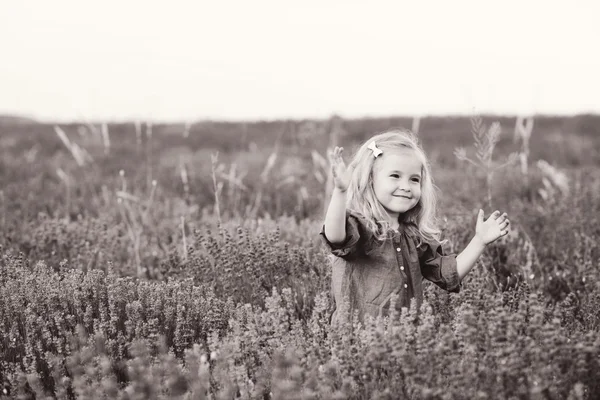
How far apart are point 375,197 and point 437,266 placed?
0.45 m

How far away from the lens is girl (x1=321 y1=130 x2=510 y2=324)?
3.10 metres

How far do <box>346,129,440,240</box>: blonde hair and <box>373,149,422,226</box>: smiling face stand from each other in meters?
0.04

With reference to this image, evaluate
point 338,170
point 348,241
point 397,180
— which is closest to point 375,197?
point 397,180

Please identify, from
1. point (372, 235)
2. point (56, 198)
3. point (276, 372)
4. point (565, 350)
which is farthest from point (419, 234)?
point (56, 198)

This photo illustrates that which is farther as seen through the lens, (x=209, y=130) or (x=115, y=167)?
(x=209, y=130)

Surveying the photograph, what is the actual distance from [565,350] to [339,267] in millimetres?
1172

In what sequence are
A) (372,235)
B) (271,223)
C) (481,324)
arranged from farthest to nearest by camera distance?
(271,223)
(372,235)
(481,324)

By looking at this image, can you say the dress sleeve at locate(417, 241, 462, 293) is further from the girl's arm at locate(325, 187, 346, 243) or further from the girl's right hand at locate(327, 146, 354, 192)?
the girl's right hand at locate(327, 146, 354, 192)

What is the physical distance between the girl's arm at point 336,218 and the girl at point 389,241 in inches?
4.6

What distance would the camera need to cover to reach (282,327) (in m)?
2.63

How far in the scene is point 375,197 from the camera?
3.21 metres

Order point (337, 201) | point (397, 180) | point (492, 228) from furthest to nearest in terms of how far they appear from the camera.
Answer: point (397, 180), point (492, 228), point (337, 201)

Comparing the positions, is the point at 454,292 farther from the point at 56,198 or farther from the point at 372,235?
the point at 56,198

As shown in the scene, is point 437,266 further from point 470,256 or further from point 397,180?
point 397,180
